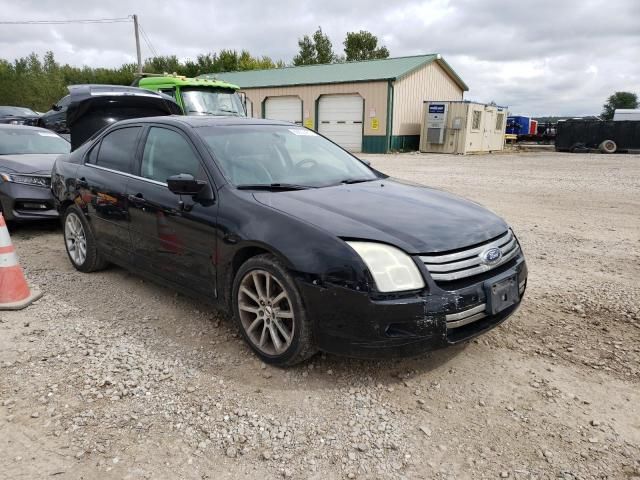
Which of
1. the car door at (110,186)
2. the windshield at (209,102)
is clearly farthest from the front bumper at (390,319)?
the windshield at (209,102)

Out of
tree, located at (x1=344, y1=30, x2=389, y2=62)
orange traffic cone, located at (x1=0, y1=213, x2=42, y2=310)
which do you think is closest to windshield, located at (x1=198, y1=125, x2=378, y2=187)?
orange traffic cone, located at (x1=0, y1=213, x2=42, y2=310)

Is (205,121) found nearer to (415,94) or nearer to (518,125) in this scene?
(415,94)

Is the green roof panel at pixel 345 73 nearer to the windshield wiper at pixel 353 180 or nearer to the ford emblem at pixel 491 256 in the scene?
the windshield wiper at pixel 353 180

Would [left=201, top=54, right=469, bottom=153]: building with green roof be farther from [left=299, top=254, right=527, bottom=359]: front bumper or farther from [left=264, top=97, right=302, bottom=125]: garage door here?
[left=299, top=254, right=527, bottom=359]: front bumper

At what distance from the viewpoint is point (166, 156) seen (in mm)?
3906

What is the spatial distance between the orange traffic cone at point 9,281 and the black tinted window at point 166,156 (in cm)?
131

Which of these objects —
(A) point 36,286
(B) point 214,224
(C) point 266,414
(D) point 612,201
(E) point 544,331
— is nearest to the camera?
(C) point 266,414

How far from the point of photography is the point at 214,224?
3305mm

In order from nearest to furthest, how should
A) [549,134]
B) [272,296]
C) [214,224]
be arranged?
[272,296] < [214,224] < [549,134]

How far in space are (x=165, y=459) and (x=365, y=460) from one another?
944 mm

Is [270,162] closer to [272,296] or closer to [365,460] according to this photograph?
[272,296]

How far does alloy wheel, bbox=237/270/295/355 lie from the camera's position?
3002 millimetres

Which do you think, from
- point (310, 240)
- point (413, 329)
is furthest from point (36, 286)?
point (413, 329)

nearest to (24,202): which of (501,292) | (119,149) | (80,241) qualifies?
(80,241)
